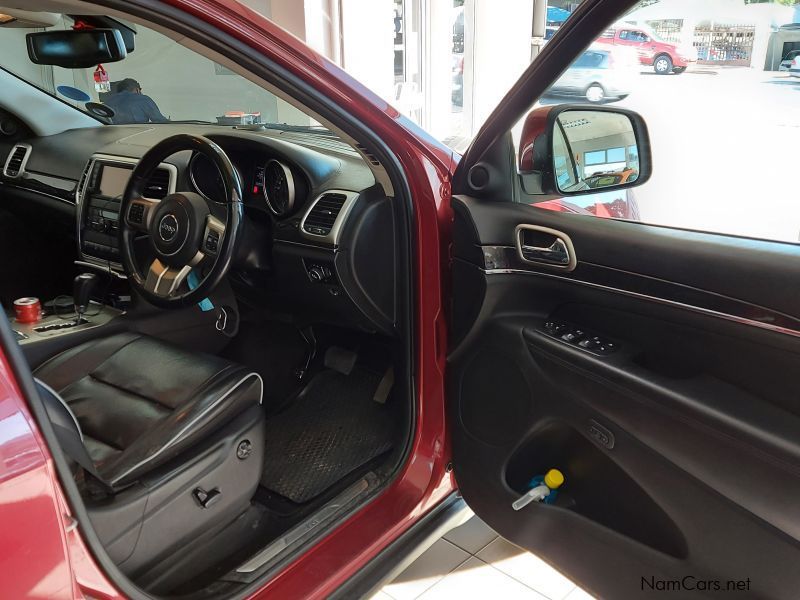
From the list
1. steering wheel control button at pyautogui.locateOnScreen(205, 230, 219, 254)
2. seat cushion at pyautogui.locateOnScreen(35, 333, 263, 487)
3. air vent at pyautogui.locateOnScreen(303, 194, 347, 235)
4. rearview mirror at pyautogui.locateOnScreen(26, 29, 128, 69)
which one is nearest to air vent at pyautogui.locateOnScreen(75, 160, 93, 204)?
rearview mirror at pyautogui.locateOnScreen(26, 29, 128, 69)

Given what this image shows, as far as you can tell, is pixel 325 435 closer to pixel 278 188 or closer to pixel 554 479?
pixel 278 188

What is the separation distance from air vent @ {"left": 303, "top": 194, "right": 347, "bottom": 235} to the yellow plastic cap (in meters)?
0.80

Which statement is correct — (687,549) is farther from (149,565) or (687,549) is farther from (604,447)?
(149,565)

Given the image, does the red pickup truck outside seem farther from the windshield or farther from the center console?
the center console

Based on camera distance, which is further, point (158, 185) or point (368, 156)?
point (158, 185)

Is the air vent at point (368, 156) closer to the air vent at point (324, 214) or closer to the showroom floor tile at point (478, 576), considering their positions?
the air vent at point (324, 214)

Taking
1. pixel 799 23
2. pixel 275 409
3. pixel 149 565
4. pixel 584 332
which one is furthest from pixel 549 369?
pixel 275 409

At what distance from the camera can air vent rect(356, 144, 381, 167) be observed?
147 cm

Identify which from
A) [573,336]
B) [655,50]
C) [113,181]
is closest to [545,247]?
[573,336]

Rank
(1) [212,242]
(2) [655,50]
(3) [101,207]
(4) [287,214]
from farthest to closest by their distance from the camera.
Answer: (3) [101,207], (4) [287,214], (1) [212,242], (2) [655,50]

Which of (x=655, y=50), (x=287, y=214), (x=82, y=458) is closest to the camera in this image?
(x=82, y=458)

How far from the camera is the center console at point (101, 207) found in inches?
84.8

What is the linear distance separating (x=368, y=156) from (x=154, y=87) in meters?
3.47

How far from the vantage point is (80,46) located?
6.37ft
